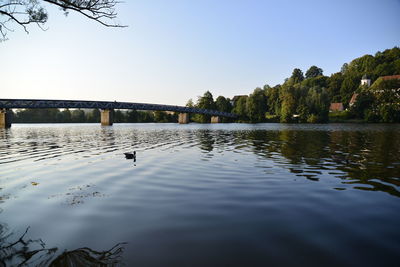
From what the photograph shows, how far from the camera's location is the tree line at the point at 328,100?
103125 mm

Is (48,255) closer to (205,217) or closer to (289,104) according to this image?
(205,217)

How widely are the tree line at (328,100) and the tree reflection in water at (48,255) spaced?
4407 inches

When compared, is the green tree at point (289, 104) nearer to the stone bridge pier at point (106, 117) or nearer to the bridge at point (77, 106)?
the bridge at point (77, 106)

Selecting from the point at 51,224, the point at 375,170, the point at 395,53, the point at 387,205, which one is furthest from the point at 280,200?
the point at 395,53

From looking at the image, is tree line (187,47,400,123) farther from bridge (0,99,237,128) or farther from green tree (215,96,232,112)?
bridge (0,99,237,128)

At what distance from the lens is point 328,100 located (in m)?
108

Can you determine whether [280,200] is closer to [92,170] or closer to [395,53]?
[92,170]

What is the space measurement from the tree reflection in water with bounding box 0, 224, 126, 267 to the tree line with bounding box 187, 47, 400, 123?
4407 inches

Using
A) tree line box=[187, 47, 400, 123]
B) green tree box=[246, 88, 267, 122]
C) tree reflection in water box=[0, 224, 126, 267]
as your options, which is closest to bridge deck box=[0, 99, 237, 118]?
green tree box=[246, 88, 267, 122]

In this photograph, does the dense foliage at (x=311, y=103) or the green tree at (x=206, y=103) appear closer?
the dense foliage at (x=311, y=103)

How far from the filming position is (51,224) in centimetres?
632

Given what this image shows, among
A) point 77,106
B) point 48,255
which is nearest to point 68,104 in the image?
point 77,106

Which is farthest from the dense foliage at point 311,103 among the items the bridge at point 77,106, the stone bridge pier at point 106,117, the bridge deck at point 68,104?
the stone bridge pier at point 106,117

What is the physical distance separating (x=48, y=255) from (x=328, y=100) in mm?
118455
